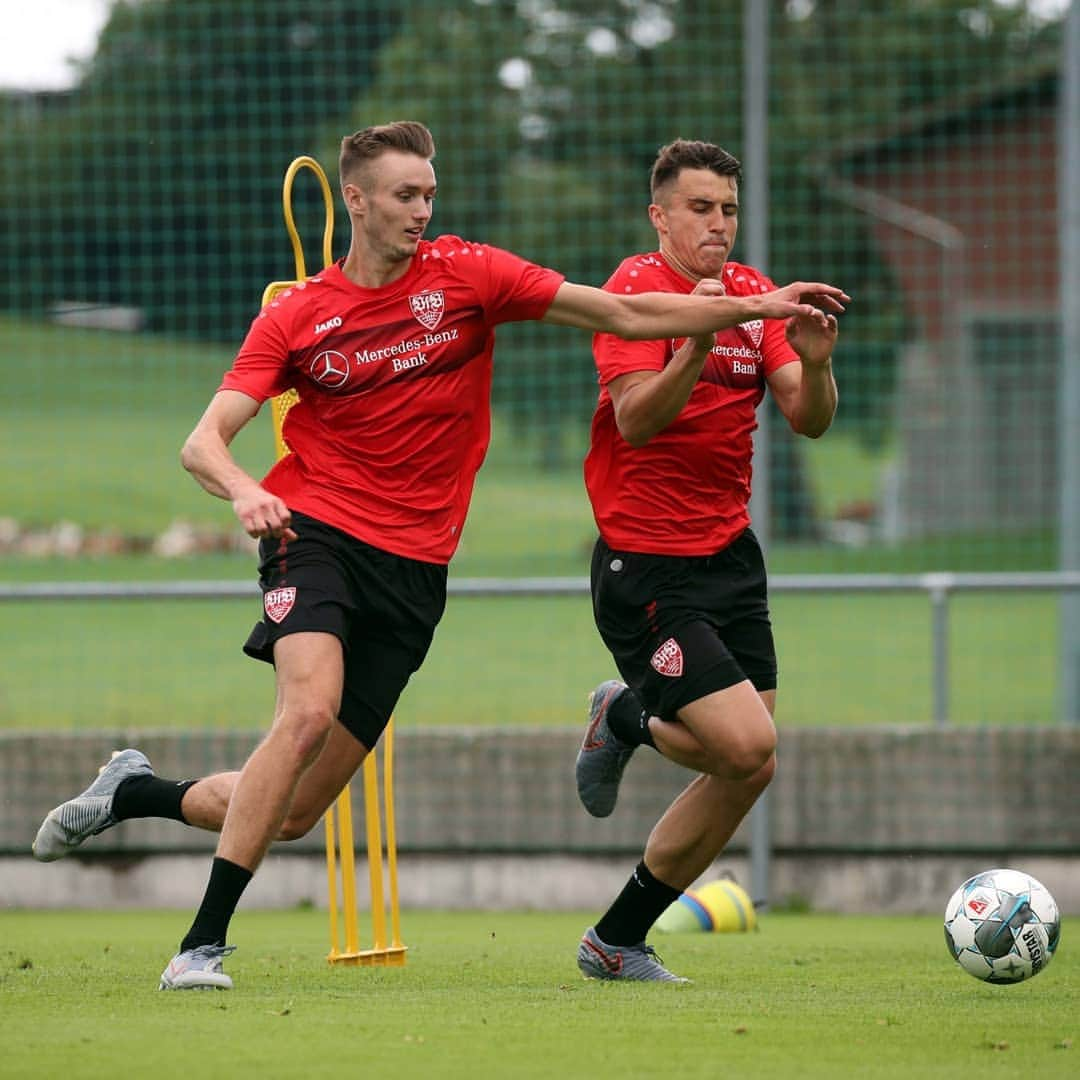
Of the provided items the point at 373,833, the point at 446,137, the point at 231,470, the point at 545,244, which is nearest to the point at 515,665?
the point at 545,244

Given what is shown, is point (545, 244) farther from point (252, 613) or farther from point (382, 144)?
point (382, 144)

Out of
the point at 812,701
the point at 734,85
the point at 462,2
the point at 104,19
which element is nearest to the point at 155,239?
the point at 104,19

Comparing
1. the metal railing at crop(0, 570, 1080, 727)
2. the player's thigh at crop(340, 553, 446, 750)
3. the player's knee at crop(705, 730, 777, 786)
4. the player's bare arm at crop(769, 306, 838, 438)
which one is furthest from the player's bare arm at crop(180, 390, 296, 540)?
the metal railing at crop(0, 570, 1080, 727)

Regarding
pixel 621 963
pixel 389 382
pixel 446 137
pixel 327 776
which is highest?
pixel 446 137

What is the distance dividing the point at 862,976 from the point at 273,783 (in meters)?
2.05

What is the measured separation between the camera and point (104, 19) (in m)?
11.5

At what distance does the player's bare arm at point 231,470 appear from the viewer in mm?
5230

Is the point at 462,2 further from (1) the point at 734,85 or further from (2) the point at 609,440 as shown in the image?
(2) the point at 609,440

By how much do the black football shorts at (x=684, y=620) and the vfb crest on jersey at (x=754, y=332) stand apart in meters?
0.58

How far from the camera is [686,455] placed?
6.27 m

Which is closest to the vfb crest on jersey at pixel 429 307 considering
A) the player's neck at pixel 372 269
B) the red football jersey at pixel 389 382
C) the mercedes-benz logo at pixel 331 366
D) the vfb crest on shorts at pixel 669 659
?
the red football jersey at pixel 389 382

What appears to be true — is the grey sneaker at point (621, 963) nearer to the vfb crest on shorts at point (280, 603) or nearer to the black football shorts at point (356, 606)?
the black football shorts at point (356, 606)

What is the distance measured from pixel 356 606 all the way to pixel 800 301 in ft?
4.88

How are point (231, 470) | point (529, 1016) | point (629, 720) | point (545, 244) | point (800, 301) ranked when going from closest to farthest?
point (529, 1016)
point (231, 470)
point (800, 301)
point (629, 720)
point (545, 244)
